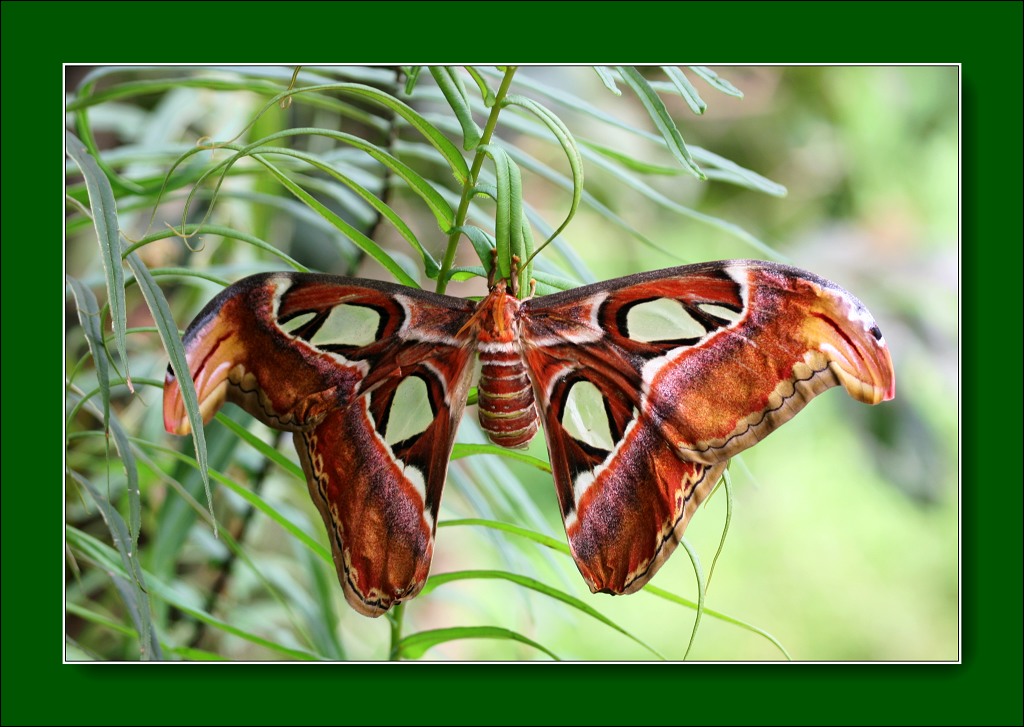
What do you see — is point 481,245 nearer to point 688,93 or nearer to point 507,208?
point 507,208

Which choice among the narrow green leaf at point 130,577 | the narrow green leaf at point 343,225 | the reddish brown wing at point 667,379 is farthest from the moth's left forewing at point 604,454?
the narrow green leaf at point 130,577

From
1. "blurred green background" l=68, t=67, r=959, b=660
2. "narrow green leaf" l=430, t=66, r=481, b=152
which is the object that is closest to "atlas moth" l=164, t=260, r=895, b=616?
"narrow green leaf" l=430, t=66, r=481, b=152

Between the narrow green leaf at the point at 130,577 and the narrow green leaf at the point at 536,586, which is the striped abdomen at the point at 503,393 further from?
the narrow green leaf at the point at 130,577

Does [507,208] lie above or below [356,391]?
above

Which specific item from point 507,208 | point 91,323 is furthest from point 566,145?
point 91,323

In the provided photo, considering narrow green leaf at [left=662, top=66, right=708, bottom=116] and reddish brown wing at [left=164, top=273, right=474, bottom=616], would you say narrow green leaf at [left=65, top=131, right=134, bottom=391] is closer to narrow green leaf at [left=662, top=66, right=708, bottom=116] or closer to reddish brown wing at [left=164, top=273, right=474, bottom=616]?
reddish brown wing at [left=164, top=273, right=474, bottom=616]

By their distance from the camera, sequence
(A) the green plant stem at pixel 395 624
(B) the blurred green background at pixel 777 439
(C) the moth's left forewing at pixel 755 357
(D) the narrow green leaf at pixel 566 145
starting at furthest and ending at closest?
1. (B) the blurred green background at pixel 777 439
2. (A) the green plant stem at pixel 395 624
3. (C) the moth's left forewing at pixel 755 357
4. (D) the narrow green leaf at pixel 566 145
